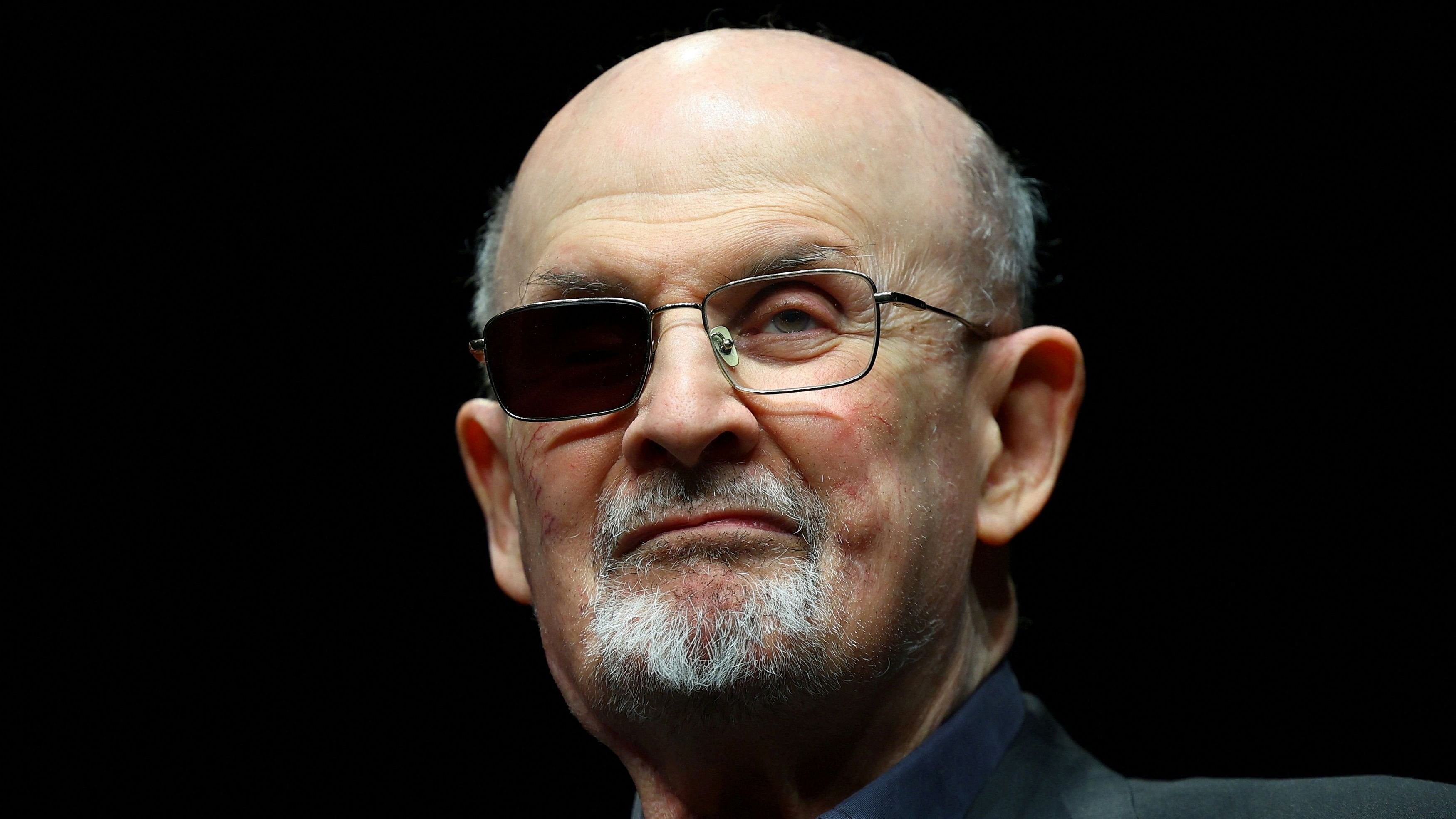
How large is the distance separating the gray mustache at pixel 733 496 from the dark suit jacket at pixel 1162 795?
545mm

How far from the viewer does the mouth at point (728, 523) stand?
198 cm

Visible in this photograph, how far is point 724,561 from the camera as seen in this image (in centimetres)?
198

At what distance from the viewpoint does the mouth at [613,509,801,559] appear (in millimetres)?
1976

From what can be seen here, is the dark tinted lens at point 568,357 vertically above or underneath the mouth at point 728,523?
above

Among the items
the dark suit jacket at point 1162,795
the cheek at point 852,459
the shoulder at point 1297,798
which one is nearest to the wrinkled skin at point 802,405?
the cheek at point 852,459

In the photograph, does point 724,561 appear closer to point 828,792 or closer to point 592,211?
point 828,792

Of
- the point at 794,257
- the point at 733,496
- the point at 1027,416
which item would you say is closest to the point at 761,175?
the point at 794,257

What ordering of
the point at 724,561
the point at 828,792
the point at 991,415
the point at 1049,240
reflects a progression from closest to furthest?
1. the point at 724,561
2. the point at 828,792
3. the point at 991,415
4. the point at 1049,240

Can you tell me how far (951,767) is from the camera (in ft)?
7.03

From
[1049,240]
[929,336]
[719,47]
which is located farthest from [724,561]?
[1049,240]

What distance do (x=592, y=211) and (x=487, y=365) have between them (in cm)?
30

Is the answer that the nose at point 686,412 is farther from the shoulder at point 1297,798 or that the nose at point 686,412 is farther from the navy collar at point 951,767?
the shoulder at point 1297,798

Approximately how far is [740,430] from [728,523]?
134mm

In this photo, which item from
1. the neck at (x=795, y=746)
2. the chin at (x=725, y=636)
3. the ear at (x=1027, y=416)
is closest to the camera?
the chin at (x=725, y=636)
